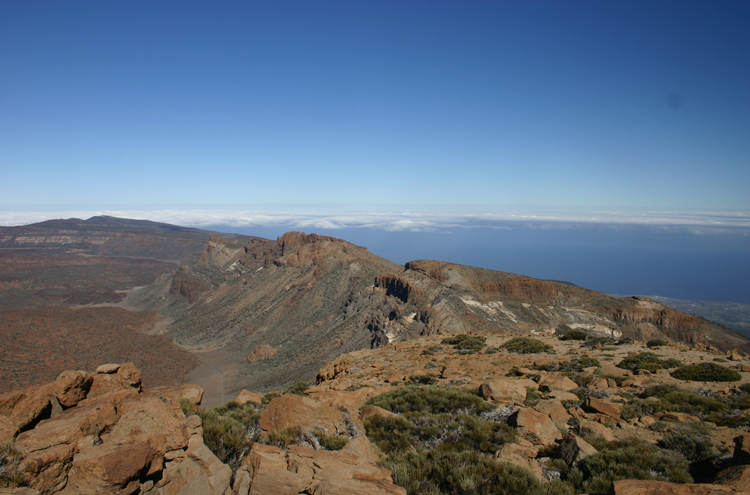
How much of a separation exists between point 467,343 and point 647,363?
450 inches

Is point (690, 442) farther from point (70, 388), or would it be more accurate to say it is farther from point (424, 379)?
point (70, 388)

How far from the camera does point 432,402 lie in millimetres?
11641

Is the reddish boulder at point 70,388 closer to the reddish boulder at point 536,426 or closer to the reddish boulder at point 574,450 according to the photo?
the reddish boulder at point 536,426

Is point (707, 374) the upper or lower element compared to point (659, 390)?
lower

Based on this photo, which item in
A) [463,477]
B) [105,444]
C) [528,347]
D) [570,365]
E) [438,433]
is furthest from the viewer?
[528,347]

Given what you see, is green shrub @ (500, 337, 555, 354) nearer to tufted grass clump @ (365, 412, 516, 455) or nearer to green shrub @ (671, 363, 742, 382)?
green shrub @ (671, 363, 742, 382)

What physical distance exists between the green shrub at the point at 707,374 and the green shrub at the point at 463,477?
1175 centimetres

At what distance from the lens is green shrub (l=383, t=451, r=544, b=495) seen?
6129 mm

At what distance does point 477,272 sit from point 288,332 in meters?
33.2

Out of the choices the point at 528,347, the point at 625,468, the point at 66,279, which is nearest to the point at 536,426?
the point at 625,468

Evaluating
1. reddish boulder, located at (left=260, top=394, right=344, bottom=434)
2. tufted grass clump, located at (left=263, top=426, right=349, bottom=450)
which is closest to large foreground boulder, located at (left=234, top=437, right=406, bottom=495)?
tufted grass clump, located at (left=263, top=426, right=349, bottom=450)

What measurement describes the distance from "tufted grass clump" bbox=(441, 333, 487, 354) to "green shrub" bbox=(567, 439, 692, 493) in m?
16.5

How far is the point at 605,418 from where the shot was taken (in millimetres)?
9969

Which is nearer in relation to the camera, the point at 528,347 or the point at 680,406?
the point at 680,406
